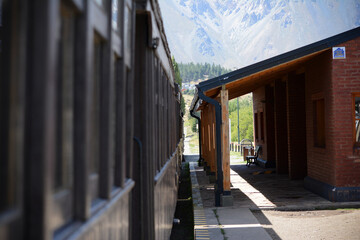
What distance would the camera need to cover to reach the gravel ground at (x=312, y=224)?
6.38 metres

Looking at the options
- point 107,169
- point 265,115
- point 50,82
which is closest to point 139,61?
point 107,169

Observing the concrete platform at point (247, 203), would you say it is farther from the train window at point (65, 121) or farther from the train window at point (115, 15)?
the train window at point (65, 121)

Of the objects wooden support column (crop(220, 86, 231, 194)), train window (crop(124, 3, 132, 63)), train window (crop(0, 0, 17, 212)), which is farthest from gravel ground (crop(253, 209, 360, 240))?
train window (crop(0, 0, 17, 212))

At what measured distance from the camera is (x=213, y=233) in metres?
6.21

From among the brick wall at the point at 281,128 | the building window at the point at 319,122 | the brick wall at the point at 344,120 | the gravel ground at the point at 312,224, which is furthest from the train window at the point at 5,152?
the brick wall at the point at 281,128

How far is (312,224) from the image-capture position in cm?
712

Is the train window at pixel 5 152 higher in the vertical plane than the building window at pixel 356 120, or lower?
lower

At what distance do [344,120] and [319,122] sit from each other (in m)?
1.16

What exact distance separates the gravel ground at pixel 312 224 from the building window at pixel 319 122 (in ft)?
7.13

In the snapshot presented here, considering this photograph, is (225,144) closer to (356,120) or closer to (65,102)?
(356,120)

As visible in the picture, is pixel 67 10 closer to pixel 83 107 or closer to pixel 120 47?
pixel 83 107

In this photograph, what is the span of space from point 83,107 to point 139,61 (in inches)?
76.2

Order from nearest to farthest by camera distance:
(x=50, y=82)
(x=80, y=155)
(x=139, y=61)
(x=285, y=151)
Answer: (x=50, y=82) → (x=80, y=155) → (x=139, y=61) → (x=285, y=151)

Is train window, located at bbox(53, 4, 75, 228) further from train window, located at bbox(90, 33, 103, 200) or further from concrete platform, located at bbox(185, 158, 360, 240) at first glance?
concrete platform, located at bbox(185, 158, 360, 240)
